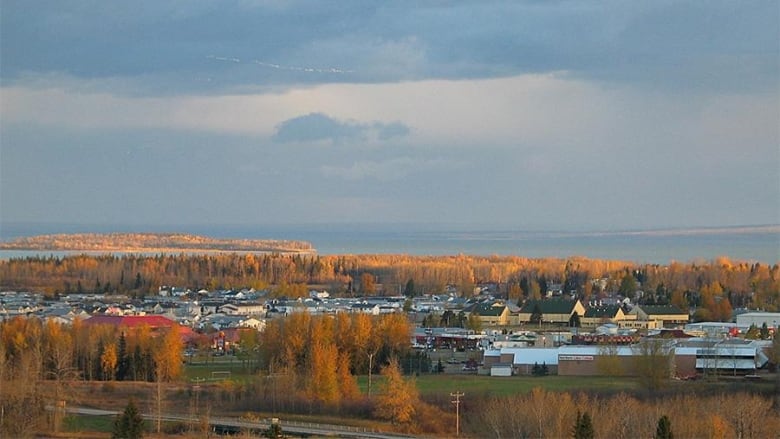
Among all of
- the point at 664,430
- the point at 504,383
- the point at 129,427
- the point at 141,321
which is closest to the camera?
the point at 664,430

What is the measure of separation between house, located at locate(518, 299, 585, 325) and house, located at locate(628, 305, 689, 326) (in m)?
2.32

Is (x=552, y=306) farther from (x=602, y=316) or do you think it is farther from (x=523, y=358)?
(x=523, y=358)

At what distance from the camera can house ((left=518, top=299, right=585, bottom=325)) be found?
50.1 metres

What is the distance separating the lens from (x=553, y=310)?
5091cm

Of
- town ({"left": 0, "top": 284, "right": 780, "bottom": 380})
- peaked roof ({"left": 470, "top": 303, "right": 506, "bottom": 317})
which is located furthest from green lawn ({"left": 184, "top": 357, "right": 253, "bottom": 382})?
peaked roof ({"left": 470, "top": 303, "right": 506, "bottom": 317})

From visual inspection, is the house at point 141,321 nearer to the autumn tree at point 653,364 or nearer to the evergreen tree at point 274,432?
the autumn tree at point 653,364

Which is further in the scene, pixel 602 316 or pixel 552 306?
pixel 552 306

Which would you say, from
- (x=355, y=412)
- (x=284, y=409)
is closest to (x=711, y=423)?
(x=355, y=412)

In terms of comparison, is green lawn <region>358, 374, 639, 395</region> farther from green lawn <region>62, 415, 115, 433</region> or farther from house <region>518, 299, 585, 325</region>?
house <region>518, 299, 585, 325</region>

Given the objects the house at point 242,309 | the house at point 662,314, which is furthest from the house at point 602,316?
the house at point 242,309

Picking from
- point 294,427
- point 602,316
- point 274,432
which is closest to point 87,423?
point 294,427

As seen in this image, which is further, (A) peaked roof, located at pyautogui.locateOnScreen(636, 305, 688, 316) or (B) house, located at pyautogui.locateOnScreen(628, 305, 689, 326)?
(A) peaked roof, located at pyautogui.locateOnScreen(636, 305, 688, 316)

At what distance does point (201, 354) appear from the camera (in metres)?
37.0

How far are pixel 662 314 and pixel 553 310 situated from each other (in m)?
4.54
